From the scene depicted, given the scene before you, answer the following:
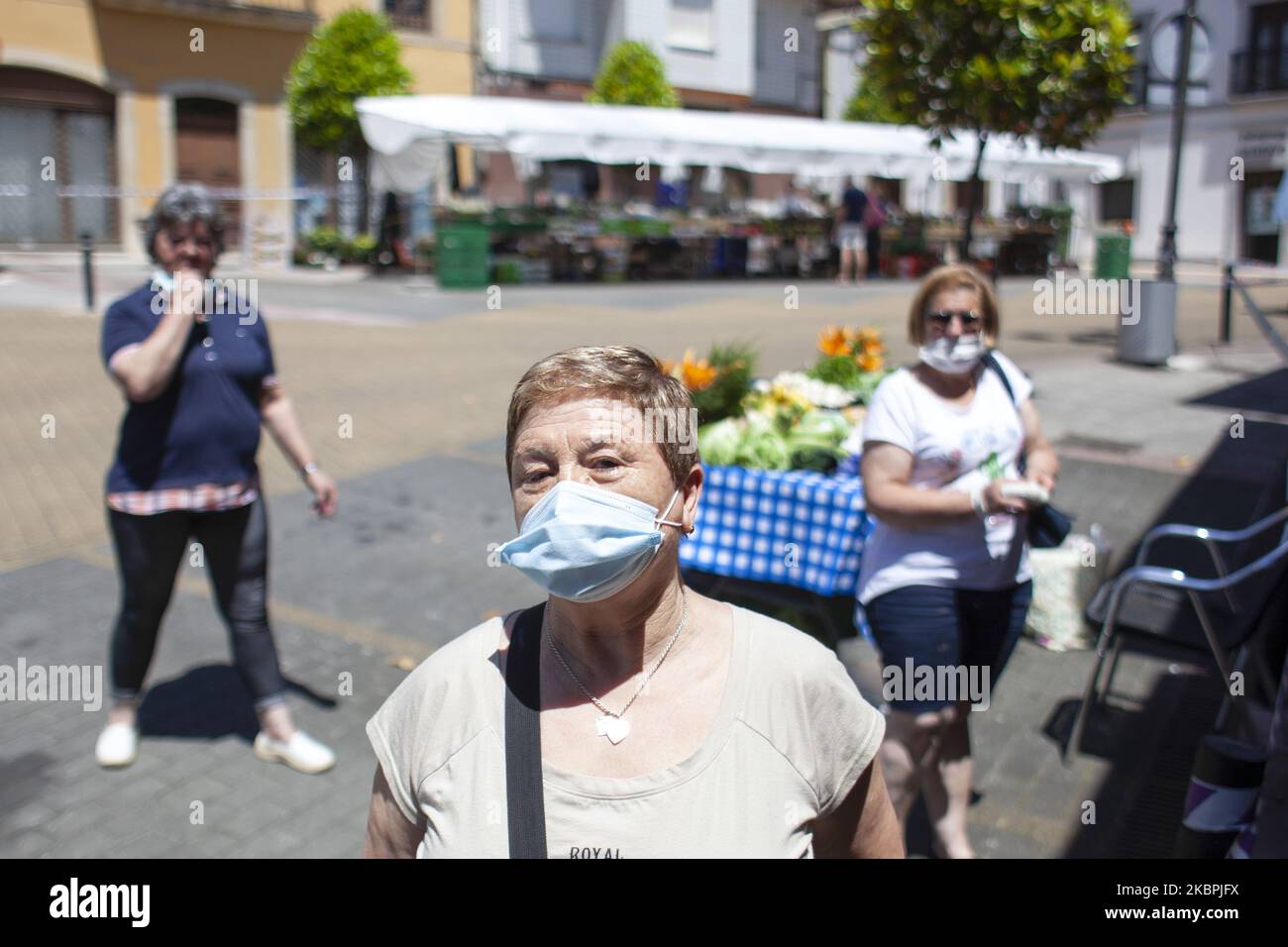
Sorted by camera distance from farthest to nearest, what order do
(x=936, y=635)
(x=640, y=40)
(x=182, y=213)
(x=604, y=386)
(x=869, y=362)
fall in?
(x=640, y=40)
(x=869, y=362)
(x=182, y=213)
(x=936, y=635)
(x=604, y=386)

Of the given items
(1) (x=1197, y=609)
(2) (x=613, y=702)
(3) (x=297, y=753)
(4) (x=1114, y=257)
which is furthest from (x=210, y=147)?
(2) (x=613, y=702)

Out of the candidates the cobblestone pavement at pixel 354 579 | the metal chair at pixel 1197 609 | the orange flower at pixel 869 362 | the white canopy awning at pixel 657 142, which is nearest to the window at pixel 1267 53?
the white canopy awning at pixel 657 142

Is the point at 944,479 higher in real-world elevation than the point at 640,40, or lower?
lower

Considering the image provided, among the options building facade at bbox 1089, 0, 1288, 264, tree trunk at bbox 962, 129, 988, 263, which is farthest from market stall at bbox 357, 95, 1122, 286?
building facade at bbox 1089, 0, 1288, 264

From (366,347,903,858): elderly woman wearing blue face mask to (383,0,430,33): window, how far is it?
30275mm

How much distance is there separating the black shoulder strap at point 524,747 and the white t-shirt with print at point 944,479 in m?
1.77

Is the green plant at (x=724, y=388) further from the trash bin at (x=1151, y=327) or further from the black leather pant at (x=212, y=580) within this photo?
the trash bin at (x=1151, y=327)

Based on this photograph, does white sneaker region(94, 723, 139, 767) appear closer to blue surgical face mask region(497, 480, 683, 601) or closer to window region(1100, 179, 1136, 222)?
blue surgical face mask region(497, 480, 683, 601)

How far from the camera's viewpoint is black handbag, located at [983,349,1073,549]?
3.59 metres

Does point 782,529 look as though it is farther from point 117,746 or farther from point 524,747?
point 524,747

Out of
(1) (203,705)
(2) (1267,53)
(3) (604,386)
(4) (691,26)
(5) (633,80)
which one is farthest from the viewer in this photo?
(4) (691,26)

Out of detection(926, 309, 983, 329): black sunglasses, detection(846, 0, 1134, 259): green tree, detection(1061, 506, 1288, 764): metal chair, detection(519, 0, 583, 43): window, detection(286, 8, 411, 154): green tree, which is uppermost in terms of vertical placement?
detection(519, 0, 583, 43): window

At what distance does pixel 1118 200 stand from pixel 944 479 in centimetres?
3982

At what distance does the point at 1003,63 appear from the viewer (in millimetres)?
9500
